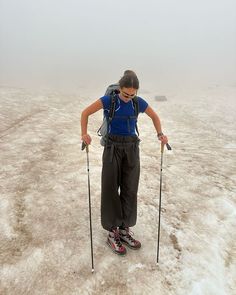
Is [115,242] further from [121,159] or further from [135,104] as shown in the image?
[135,104]

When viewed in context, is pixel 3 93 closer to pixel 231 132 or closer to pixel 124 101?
pixel 231 132

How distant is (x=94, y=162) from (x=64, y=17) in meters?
206

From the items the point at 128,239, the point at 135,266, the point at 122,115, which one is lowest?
the point at 135,266

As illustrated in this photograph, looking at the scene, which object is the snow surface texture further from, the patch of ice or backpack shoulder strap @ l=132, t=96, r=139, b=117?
backpack shoulder strap @ l=132, t=96, r=139, b=117

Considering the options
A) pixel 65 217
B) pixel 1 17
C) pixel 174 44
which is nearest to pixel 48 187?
pixel 65 217

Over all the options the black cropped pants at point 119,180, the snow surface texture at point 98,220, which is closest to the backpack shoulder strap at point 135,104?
the black cropped pants at point 119,180

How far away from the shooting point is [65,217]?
→ 27.1ft

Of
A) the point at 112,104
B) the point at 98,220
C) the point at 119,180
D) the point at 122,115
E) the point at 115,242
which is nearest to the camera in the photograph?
the point at 112,104

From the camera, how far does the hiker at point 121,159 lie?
20.7ft

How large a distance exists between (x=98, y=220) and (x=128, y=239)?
1.27m

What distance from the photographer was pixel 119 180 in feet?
23.0

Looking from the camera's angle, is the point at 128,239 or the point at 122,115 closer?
the point at 122,115

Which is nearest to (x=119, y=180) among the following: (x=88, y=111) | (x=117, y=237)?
(x=117, y=237)

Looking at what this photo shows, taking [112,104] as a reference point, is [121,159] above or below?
below
